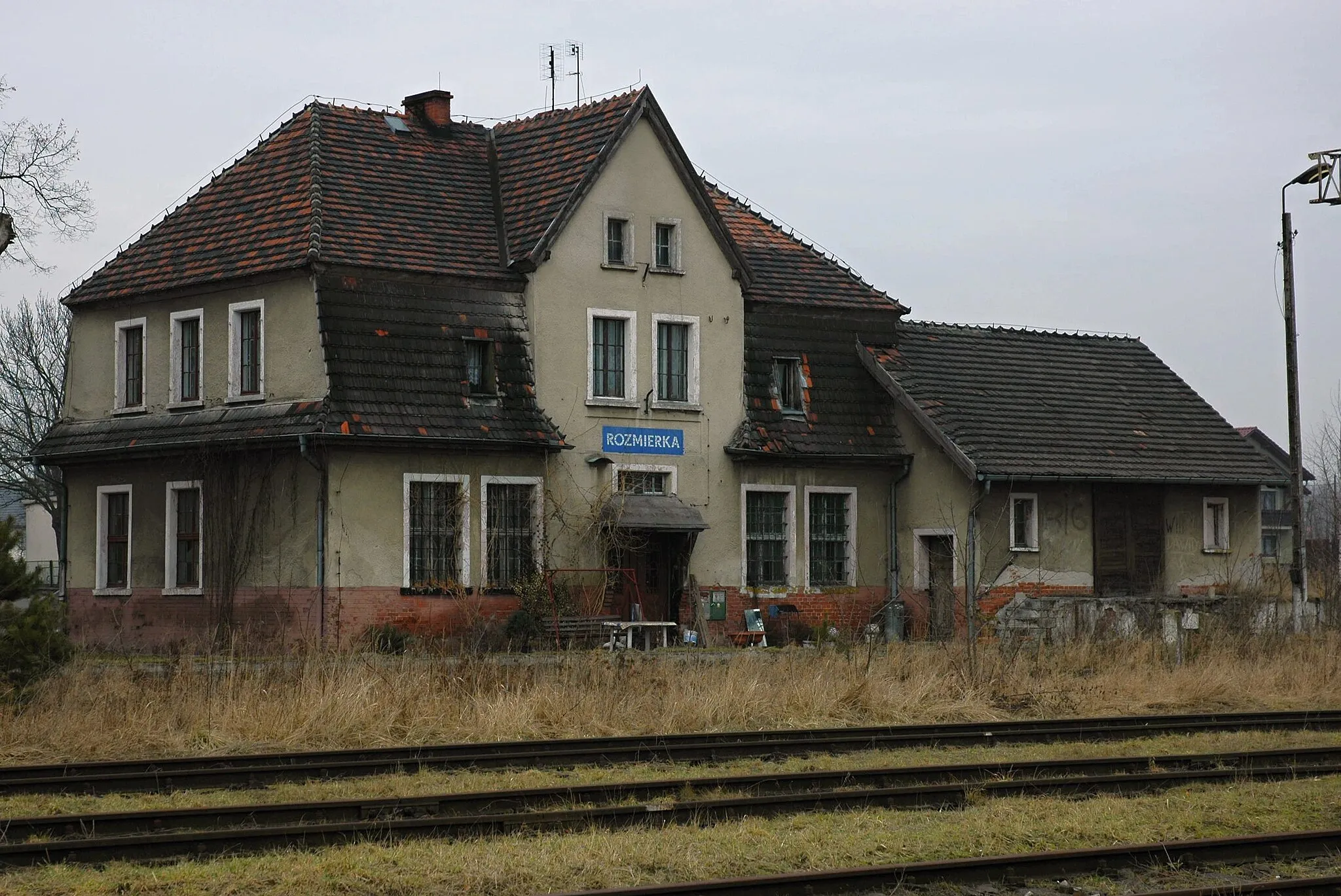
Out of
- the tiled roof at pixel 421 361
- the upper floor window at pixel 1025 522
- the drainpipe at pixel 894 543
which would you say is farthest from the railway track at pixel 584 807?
the drainpipe at pixel 894 543

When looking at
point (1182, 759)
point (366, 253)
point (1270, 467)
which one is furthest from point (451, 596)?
point (1270, 467)

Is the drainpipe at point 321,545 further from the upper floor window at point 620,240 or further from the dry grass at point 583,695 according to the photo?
the upper floor window at point 620,240

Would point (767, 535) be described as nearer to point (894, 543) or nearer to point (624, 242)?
point (894, 543)

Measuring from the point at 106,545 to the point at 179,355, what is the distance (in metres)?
3.87

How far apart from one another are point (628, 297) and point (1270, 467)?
15.2m

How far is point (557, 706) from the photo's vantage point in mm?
18406

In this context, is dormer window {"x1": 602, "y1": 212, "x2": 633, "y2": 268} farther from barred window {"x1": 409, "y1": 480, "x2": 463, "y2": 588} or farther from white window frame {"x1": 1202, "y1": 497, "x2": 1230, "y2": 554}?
white window frame {"x1": 1202, "y1": 497, "x2": 1230, "y2": 554}

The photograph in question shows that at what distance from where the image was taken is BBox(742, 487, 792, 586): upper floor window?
33812 mm

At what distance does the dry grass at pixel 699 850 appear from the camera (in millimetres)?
10203

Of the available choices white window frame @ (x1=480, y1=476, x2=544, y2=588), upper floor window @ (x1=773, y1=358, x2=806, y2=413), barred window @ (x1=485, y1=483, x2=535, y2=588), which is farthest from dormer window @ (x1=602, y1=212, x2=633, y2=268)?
barred window @ (x1=485, y1=483, x2=535, y2=588)

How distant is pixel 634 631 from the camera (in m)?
31.8

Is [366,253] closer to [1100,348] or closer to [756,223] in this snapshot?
[756,223]

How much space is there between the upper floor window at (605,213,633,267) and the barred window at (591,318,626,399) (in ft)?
3.90

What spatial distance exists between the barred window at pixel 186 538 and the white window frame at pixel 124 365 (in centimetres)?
240
